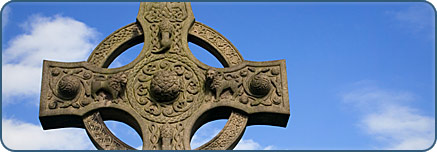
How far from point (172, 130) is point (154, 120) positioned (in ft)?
0.99

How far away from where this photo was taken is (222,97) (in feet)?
27.3

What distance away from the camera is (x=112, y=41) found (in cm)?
893

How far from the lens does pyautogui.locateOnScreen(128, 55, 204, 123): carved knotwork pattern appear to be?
321 inches

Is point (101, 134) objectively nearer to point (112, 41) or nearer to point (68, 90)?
point (68, 90)

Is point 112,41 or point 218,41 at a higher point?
point 218,41

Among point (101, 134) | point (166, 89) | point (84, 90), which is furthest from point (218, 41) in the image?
point (101, 134)

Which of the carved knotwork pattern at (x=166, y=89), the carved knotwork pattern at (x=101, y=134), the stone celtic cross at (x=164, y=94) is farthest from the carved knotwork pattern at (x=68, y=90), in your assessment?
the carved knotwork pattern at (x=166, y=89)

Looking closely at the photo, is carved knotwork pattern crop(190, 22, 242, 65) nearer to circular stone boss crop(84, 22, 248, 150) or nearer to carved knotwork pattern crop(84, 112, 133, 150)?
circular stone boss crop(84, 22, 248, 150)

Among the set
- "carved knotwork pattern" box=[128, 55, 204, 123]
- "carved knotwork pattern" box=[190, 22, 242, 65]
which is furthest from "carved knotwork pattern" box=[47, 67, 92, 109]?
"carved knotwork pattern" box=[190, 22, 242, 65]

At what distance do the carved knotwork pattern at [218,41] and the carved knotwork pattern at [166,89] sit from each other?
544 mm

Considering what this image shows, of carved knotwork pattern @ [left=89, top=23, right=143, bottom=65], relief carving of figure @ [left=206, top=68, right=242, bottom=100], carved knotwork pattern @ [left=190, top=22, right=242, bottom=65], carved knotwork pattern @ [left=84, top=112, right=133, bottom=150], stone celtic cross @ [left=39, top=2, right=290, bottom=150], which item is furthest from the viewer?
carved knotwork pattern @ [left=190, top=22, right=242, bottom=65]

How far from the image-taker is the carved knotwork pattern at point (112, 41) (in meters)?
8.77

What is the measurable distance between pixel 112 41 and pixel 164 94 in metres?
1.37

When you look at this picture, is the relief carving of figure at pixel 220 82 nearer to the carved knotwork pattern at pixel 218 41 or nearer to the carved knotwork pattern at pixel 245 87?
the carved knotwork pattern at pixel 245 87
